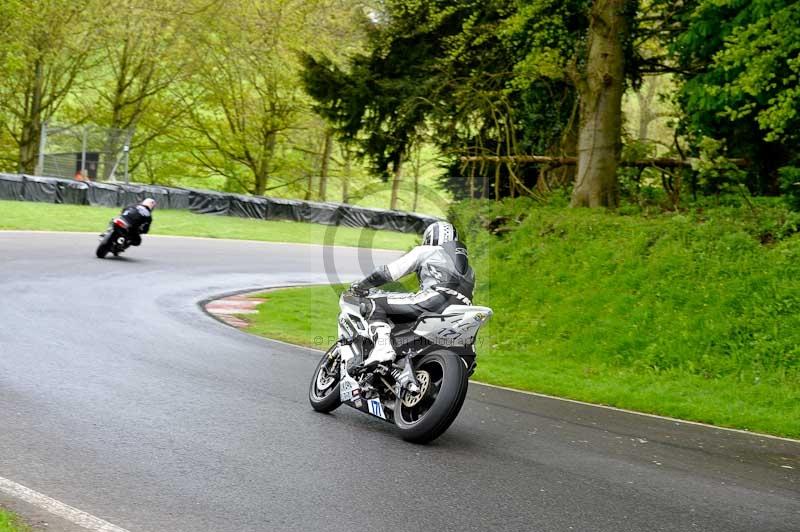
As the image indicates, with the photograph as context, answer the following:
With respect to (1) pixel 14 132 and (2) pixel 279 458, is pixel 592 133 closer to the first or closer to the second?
(2) pixel 279 458

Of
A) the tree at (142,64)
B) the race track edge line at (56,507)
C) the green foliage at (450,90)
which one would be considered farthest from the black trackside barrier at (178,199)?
the race track edge line at (56,507)

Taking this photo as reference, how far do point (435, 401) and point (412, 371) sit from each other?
42 cm

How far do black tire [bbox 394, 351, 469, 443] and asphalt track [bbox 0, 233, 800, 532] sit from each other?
15 cm

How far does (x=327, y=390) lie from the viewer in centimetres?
865

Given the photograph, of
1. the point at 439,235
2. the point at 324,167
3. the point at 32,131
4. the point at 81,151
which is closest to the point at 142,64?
the point at 32,131

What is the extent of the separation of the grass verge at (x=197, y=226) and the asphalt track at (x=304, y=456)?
18746 millimetres

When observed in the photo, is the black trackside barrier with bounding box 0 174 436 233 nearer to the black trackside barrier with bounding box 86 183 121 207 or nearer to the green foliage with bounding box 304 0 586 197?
the black trackside barrier with bounding box 86 183 121 207

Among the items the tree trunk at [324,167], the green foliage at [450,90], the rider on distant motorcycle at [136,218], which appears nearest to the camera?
→ the green foliage at [450,90]

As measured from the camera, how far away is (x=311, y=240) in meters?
38.8

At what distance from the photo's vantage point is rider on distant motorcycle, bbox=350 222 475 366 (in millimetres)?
7852

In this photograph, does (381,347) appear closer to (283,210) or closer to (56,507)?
(56,507)

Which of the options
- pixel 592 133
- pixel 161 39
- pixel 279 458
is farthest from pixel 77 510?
pixel 161 39

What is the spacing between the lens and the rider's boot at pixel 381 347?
792cm

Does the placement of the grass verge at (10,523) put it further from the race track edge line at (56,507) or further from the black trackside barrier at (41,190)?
the black trackside barrier at (41,190)
